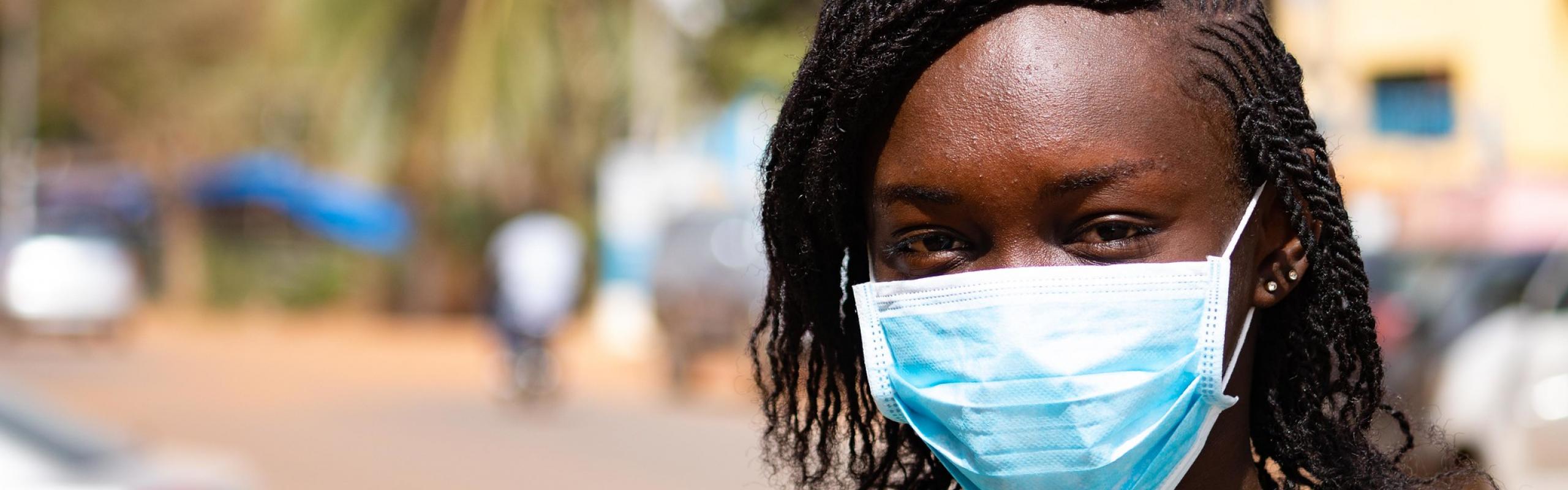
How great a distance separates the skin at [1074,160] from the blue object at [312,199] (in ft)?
A: 79.0

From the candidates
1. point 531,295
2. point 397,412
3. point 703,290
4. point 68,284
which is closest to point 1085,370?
→ point 531,295

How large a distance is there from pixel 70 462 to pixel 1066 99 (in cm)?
454

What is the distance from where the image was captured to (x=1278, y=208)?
1677 mm

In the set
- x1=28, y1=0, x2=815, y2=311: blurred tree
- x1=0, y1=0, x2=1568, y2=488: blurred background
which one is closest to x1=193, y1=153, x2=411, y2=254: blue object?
x1=0, y1=0, x2=1568, y2=488: blurred background

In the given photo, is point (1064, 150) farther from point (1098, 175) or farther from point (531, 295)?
point (531, 295)

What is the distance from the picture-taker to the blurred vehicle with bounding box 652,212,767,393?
1457 centimetres

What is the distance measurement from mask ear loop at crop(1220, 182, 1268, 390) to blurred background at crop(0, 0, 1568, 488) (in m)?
3.43

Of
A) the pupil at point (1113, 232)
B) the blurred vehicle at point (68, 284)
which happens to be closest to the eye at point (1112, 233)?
the pupil at point (1113, 232)

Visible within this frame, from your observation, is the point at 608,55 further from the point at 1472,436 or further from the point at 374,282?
the point at 374,282

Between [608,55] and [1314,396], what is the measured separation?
514 inches

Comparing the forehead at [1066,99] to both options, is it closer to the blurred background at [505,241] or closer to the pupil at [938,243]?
the pupil at [938,243]

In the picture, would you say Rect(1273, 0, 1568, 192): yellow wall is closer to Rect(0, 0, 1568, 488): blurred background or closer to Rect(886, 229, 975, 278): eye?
Rect(0, 0, 1568, 488): blurred background

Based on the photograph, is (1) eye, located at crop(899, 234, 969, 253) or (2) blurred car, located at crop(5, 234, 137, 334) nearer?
(1) eye, located at crop(899, 234, 969, 253)

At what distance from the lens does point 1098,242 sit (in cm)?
162
